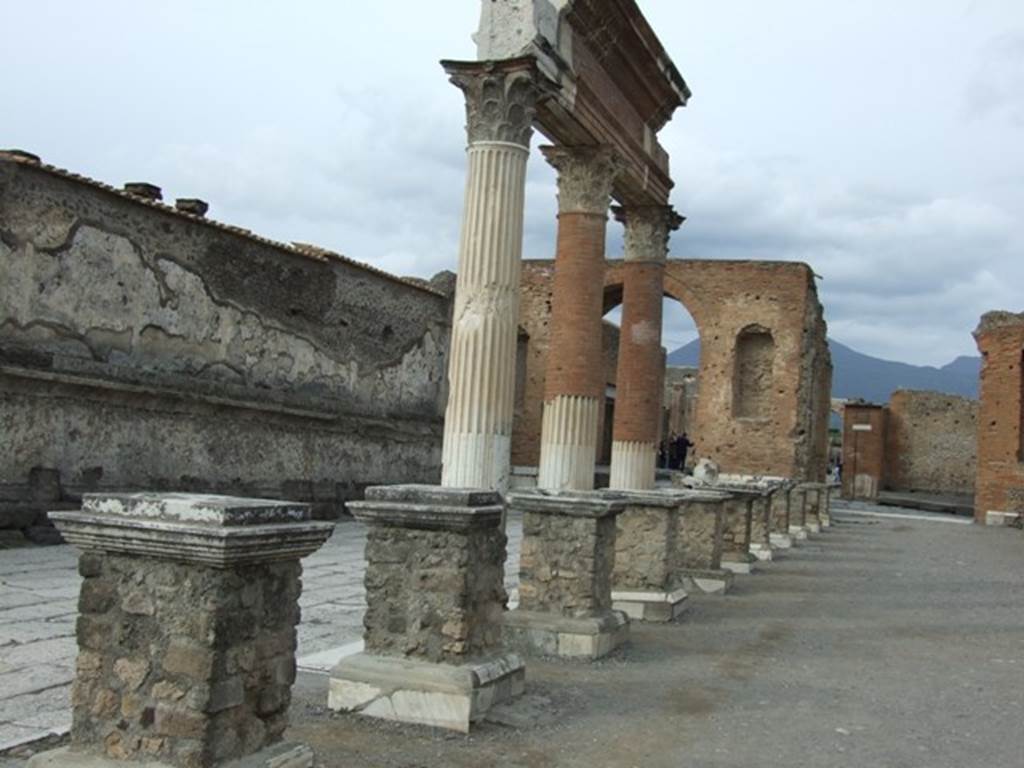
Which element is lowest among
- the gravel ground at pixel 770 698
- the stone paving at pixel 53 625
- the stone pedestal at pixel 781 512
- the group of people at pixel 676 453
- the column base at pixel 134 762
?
the gravel ground at pixel 770 698

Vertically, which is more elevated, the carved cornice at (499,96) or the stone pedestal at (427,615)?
the carved cornice at (499,96)

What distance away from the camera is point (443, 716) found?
4.84 m

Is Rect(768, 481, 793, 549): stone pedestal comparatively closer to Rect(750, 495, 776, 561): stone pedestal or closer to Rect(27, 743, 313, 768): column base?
Rect(750, 495, 776, 561): stone pedestal

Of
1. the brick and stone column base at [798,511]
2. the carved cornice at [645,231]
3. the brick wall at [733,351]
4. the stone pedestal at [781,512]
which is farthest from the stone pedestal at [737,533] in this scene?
the brick wall at [733,351]

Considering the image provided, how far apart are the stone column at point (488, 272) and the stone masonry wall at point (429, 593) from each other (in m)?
1.82

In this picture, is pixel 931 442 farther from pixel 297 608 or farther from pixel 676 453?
pixel 297 608

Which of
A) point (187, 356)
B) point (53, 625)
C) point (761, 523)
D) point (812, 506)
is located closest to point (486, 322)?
point (53, 625)

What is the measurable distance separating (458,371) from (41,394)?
5082 mm

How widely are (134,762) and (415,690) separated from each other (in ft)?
6.26

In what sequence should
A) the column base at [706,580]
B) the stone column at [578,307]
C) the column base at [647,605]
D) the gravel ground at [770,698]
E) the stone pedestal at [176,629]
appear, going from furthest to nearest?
the column base at [706,580]
the stone column at [578,307]
the column base at [647,605]
the gravel ground at [770,698]
the stone pedestal at [176,629]

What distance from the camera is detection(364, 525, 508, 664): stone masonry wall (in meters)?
5.00

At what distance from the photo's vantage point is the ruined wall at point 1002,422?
75.8 feet

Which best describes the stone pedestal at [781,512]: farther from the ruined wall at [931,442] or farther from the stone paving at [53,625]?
the ruined wall at [931,442]

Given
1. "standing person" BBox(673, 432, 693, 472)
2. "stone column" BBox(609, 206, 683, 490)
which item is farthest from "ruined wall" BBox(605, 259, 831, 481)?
"stone column" BBox(609, 206, 683, 490)
